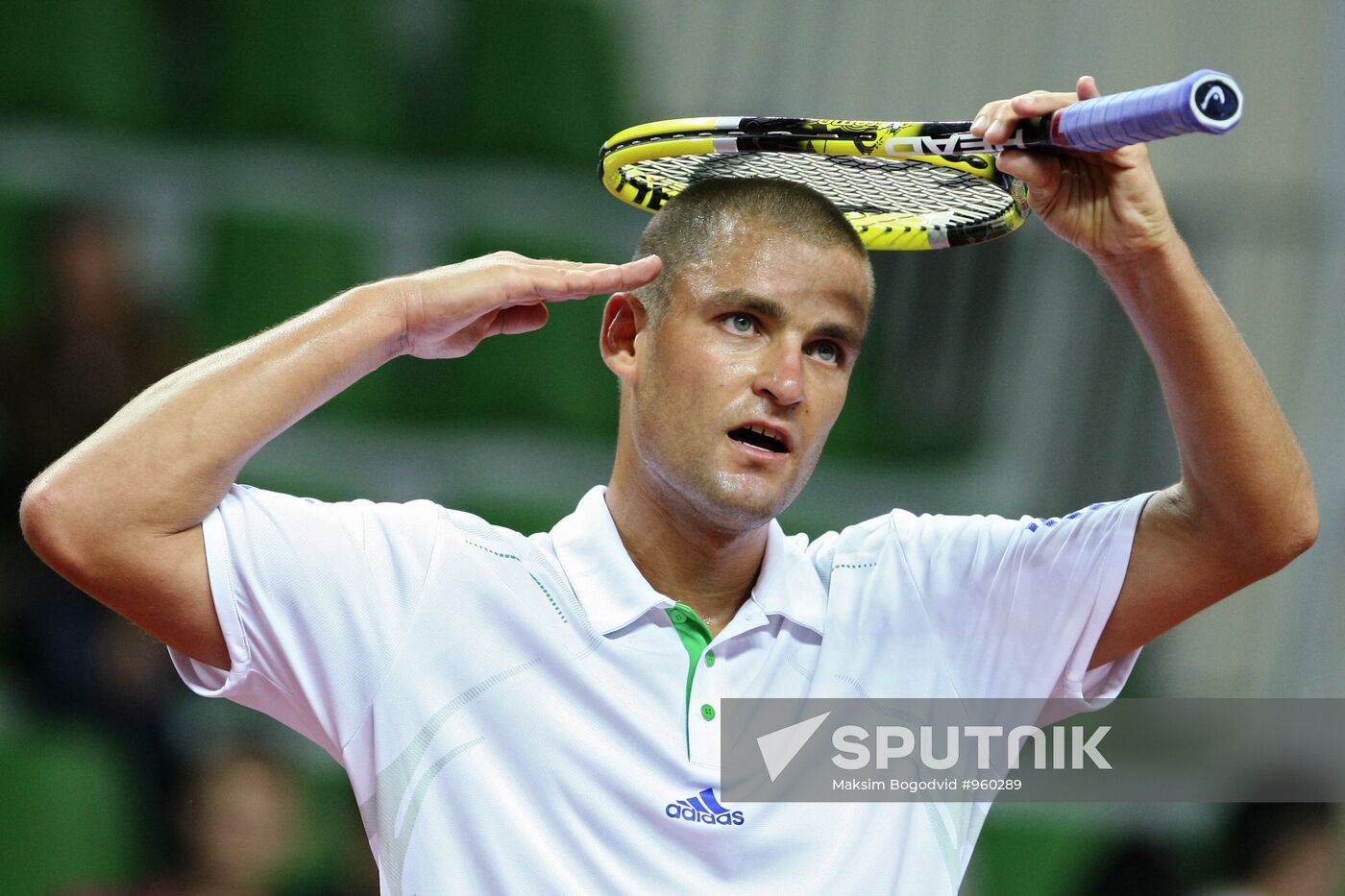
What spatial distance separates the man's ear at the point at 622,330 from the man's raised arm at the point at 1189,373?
740mm

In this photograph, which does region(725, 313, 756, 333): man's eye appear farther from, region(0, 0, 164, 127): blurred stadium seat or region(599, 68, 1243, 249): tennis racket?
region(0, 0, 164, 127): blurred stadium seat

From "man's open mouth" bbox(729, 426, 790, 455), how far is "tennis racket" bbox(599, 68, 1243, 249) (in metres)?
0.45

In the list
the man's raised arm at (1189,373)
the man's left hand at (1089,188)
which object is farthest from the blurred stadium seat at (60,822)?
the man's left hand at (1089,188)

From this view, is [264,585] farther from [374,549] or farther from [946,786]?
[946,786]

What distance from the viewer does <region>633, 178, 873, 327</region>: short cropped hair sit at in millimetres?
2789

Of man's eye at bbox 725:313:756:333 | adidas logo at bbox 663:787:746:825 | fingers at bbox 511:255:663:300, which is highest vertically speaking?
fingers at bbox 511:255:663:300

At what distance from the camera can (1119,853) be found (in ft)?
17.3

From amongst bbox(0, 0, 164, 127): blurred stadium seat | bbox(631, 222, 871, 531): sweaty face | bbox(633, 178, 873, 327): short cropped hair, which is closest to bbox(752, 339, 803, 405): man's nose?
bbox(631, 222, 871, 531): sweaty face

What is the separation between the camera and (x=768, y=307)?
2.69m

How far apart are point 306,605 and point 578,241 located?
12.8 ft

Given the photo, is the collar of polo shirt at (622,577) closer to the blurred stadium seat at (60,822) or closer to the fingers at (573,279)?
the fingers at (573,279)

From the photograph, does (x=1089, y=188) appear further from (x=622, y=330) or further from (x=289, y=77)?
(x=289, y=77)

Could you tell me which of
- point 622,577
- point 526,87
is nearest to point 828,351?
point 622,577

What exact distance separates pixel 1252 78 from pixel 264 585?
4.85 m
